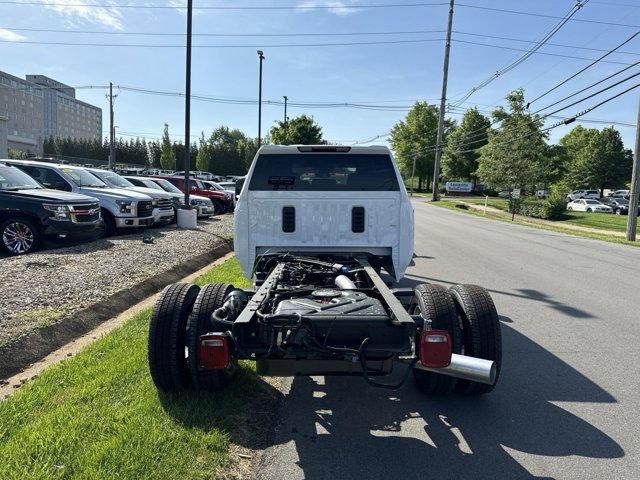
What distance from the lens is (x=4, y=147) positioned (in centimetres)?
2923

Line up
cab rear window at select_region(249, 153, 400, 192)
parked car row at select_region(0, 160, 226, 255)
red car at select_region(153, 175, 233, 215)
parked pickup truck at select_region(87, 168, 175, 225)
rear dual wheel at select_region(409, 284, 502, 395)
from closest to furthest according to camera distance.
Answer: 1. rear dual wheel at select_region(409, 284, 502, 395)
2. cab rear window at select_region(249, 153, 400, 192)
3. parked car row at select_region(0, 160, 226, 255)
4. parked pickup truck at select_region(87, 168, 175, 225)
5. red car at select_region(153, 175, 233, 215)

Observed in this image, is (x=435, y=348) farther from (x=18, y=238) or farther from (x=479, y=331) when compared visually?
(x=18, y=238)

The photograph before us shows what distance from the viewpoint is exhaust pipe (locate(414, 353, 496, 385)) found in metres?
2.93

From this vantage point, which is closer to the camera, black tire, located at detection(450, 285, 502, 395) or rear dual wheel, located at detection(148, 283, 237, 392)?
rear dual wheel, located at detection(148, 283, 237, 392)

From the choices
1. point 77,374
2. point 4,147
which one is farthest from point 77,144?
point 77,374

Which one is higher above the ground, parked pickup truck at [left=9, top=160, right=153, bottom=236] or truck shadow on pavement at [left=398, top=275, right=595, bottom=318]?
parked pickup truck at [left=9, top=160, right=153, bottom=236]

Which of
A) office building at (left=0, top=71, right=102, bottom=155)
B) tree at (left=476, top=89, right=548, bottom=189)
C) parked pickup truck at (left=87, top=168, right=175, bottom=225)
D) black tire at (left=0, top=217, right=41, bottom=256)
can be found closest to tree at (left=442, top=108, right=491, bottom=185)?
tree at (left=476, top=89, right=548, bottom=189)

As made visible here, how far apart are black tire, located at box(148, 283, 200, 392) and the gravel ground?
219 cm

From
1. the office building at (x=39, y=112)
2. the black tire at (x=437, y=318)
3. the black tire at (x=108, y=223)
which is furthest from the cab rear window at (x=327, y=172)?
the office building at (x=39, y=112)

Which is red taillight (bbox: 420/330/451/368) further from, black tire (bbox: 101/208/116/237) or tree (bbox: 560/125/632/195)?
tree (bbox: 560/125/632/195)

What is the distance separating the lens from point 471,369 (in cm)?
298

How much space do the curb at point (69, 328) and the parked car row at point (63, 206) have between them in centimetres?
307

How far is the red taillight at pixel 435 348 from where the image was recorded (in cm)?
297

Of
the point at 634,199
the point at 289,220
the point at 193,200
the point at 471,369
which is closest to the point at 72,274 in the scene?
the point at 289,220
